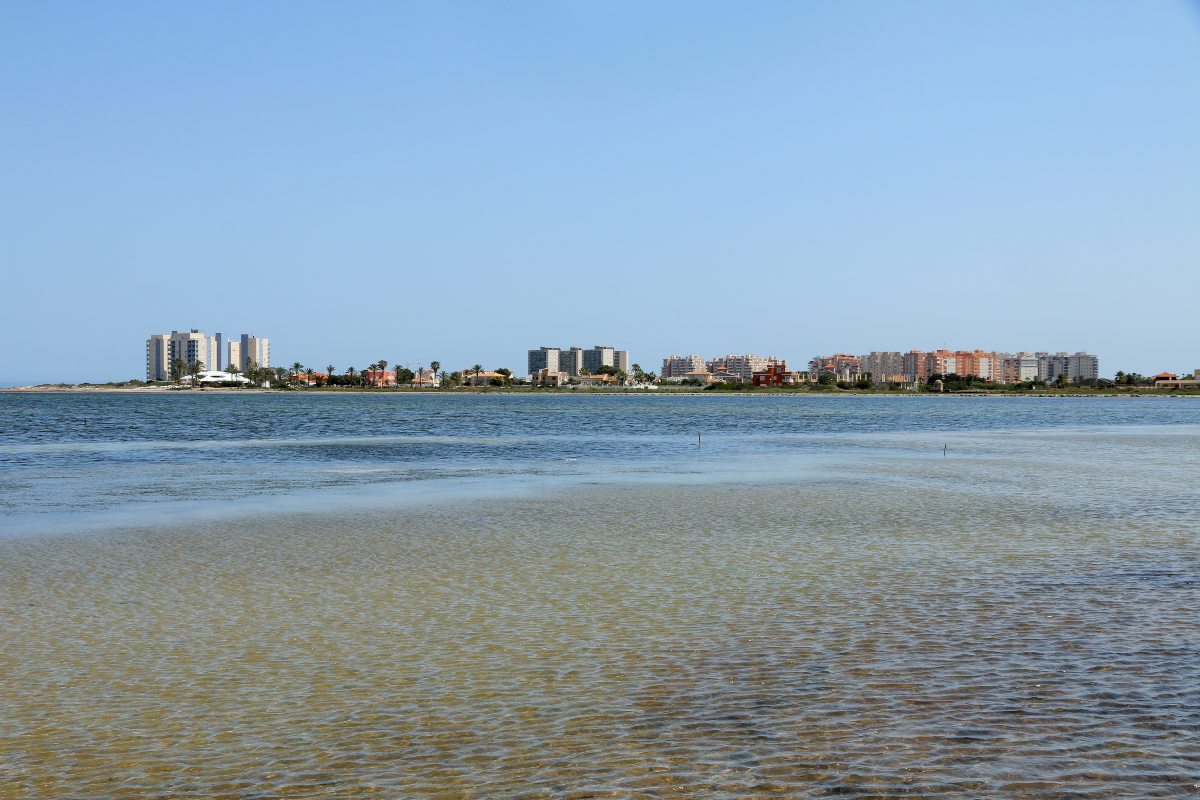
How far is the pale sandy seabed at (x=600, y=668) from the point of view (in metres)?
6.39

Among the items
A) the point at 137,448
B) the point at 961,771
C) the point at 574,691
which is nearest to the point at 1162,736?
the point at 961,771

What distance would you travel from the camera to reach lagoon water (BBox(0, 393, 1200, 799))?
21.2ft

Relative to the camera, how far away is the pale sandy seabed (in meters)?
6.39

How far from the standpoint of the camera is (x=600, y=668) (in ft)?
29.1

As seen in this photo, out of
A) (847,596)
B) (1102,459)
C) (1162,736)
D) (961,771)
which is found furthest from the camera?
(1102,459)

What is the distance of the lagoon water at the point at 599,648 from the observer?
646cm

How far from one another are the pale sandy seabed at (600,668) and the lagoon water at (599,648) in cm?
4

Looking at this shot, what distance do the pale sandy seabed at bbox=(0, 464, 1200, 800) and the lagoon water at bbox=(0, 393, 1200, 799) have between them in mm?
38

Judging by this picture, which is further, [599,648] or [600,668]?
[599,648]

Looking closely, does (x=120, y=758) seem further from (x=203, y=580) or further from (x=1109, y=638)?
(x=1109, y=638)

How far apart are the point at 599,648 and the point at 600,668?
0.71 meters

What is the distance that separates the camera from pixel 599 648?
9.58m

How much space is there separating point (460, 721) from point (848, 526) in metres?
12.6

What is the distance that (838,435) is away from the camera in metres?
59.9
